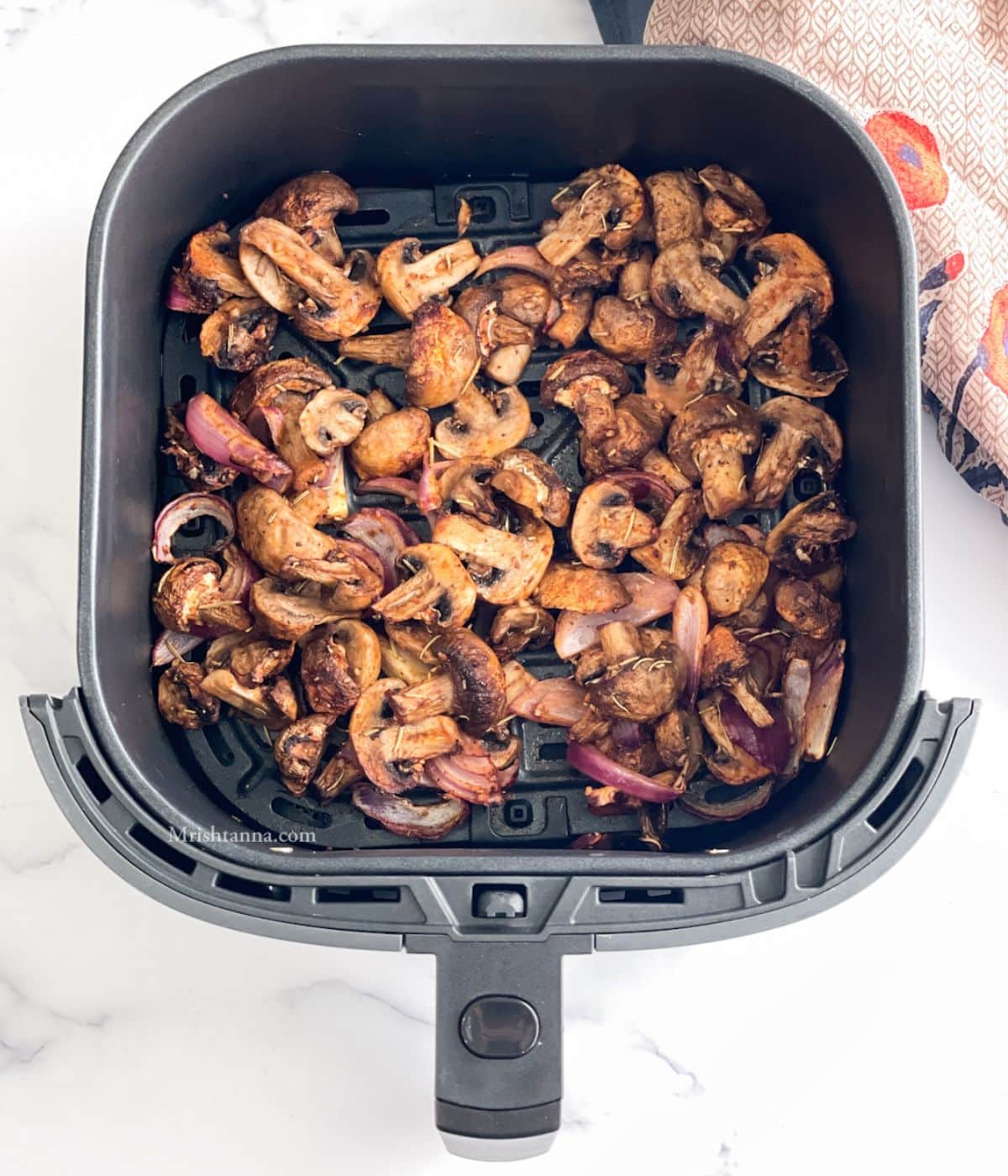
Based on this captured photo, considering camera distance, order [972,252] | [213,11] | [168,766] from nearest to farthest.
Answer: [168,766] → [972,252] → [213,11]

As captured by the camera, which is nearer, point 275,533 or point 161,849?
point 161,849

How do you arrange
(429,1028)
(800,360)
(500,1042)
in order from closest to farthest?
1. (500,1042)
2. (800,360)
3. (429,1028)

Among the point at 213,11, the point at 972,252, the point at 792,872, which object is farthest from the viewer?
the point at 213,11

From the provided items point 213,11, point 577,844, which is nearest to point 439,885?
point 577,844

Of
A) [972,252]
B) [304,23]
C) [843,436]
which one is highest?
[304,23]

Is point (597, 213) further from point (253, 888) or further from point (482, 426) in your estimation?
point (253, 888)

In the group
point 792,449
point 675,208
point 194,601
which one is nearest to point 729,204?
point 675,208

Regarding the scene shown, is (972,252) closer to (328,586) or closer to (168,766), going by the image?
(328,586)
